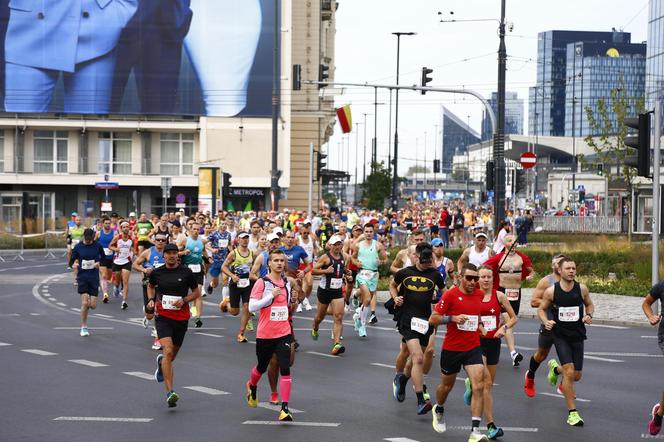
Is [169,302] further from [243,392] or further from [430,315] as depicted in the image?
[430,315]

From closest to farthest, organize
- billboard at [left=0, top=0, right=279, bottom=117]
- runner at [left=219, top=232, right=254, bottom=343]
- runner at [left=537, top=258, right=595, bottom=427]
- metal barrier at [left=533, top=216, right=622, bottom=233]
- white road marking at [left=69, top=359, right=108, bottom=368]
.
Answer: runner at [left=537, top=258, right=595, bottom=427] < white road marking at [left=69, top=359, right=108, bottom=368] < runner at [left=219, top=232, right=254, bottom=343] < metal barrier at [left=533, top=216, right=622, bottom=233] < billboard at [left=0, top=0, right=279, bottom=117]

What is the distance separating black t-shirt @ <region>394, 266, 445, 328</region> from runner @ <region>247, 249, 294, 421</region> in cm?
133

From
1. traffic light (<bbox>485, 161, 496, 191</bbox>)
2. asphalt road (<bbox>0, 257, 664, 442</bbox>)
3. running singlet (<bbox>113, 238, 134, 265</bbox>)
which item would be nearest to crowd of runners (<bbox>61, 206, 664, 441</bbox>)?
asphalt road (<bbox>0, 257, 664, 442</bbox>)

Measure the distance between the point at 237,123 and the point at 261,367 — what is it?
57875 mm

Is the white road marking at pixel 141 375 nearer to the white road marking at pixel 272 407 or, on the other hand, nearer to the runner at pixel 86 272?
the white road marking at pixel 272 407

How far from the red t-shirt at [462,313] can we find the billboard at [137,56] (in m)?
58.8

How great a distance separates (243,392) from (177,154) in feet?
Result: 190

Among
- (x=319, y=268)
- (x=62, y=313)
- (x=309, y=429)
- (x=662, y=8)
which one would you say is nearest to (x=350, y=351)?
(x=319, y=268)

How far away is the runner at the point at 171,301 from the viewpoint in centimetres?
1203

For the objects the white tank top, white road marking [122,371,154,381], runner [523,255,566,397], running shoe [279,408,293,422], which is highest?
the white tank top

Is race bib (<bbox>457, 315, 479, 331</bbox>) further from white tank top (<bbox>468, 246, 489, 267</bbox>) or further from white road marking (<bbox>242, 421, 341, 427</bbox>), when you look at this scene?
white tank top (<bbox>468, 246, 489, 267</bbox>)

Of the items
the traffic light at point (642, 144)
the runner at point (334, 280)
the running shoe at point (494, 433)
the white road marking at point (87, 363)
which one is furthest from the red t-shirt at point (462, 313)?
the traffic light at point (642, 144)

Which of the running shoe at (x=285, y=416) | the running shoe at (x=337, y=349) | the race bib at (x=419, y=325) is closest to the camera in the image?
the running shoe at (x=285, y=416)

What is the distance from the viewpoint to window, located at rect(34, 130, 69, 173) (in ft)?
224
